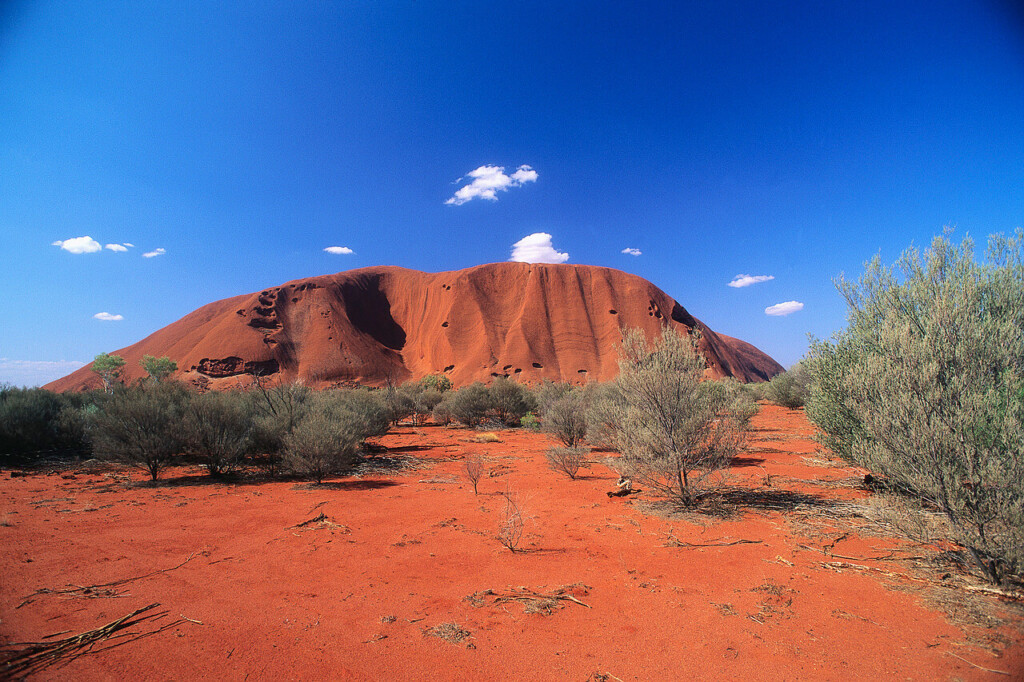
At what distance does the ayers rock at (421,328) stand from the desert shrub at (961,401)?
142 feet

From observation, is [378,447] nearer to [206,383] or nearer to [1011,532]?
[1011,532]

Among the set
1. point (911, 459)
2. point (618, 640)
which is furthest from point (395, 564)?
point (911, 459)

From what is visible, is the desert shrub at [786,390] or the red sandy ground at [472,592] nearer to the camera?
the red sandy ground at [472,592]

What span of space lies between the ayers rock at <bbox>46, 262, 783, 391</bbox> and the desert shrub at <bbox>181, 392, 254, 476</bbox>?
39211 millimetres

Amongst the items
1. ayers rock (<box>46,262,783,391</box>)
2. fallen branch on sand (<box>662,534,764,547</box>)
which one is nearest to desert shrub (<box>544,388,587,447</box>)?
fallen branch on sand (<box>662,534,764,547</box>)

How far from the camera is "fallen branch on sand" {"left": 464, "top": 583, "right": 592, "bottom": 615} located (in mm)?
3575

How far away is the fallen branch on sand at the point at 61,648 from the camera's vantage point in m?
2.69

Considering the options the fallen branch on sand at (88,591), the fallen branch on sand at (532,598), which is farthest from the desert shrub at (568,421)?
the fallen branch on sand at (88,591)

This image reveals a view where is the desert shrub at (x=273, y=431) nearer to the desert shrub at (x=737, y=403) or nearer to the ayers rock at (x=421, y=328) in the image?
the desert shrub at (x=737, y=403)

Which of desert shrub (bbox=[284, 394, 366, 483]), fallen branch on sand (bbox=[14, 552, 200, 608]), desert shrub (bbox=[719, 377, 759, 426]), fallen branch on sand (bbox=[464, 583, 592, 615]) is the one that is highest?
desert shrub (bbox=[719, 377, 759, 426])

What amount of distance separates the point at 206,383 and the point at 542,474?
51836 mm

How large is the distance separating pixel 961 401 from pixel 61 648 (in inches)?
303

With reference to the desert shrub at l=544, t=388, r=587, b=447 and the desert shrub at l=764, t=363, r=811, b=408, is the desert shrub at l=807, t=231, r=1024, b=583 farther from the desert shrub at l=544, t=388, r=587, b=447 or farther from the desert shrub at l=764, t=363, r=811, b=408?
the desert shrub at l=764, t=363, r=811, b=408

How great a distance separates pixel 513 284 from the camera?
64.1 metres
